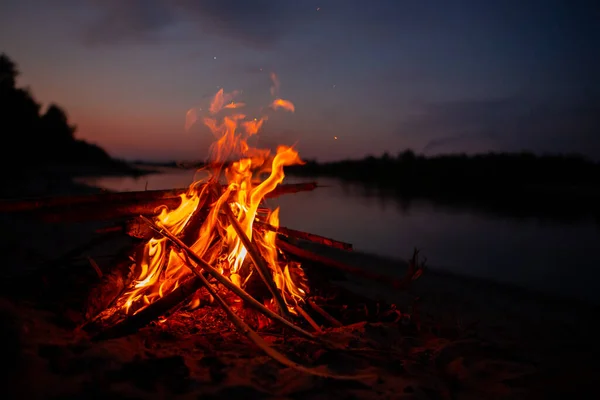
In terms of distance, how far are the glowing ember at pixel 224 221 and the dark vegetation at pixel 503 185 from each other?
755 inches

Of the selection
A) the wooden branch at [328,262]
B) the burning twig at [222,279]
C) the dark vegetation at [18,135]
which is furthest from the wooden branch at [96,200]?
the dark vegetation at [18,135]

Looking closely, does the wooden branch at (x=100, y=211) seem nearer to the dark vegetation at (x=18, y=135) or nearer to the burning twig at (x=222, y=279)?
the burning twig at (x=222, y=279)

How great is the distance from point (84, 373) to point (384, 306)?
9.00ft

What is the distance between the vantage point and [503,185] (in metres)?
43.0

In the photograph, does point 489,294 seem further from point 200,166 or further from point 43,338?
point 43,338

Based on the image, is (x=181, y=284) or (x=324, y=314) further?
(x=324, y=314)

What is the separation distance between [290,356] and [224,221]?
1.47 m

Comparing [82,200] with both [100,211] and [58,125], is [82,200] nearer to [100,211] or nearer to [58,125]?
[100,211]

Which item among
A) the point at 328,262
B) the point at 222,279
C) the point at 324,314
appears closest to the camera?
the point at 222,279

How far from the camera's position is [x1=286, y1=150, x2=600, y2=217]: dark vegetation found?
24498 mm

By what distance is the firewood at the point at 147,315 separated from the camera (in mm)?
2939

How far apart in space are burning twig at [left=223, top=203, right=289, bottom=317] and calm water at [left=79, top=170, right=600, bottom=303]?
759 millimetres

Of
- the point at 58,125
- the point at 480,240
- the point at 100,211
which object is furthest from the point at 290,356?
the point at 58,125

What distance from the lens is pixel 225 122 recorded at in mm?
4102
